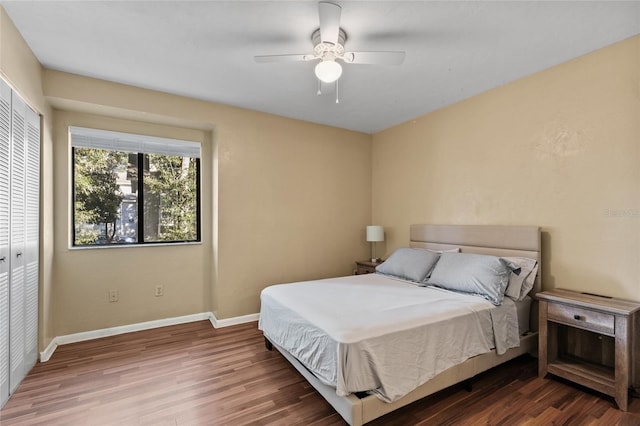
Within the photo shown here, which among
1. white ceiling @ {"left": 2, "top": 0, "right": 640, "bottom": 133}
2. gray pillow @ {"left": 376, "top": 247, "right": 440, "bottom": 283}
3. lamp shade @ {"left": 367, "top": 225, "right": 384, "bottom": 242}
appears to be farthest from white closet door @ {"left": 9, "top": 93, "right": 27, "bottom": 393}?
lamp shade @ {"left": 367, "top": 225, "right": 384, "bottom": 242}

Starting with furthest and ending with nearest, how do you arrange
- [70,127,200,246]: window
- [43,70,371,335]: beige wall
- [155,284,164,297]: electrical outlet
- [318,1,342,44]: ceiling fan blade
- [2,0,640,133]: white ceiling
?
1. [155,284,164,297]: electrical outlet
2. [70,127,200,246]: window
3. [43,70,371,335]: beige wall
4. [2,0,640,133]: white ceiling
5. [318,1,342,44]: ceiling fan blade

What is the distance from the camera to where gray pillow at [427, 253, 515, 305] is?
243cm

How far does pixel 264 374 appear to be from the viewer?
8.01 feet

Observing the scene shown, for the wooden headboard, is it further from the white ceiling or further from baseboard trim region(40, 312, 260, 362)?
baseboard trim region(40, 312, 260, 362)

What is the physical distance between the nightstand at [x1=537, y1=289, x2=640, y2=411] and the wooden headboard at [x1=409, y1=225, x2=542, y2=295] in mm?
395

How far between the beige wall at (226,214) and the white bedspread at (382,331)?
45.3 inches

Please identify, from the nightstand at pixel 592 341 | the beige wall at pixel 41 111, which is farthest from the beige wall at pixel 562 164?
the beige wall at pixel 41 111

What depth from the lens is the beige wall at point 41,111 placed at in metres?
1.99

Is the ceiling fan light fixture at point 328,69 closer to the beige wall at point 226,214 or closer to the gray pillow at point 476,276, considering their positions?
the beige wall at point 226,214

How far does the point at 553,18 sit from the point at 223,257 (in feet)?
11.9

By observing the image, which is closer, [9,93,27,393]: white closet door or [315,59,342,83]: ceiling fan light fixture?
[315,59,342,83]: ceiling fan light fixture

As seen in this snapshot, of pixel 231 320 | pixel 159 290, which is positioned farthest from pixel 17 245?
pixel 231 320

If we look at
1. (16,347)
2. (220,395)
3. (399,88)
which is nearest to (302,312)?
(220,395)

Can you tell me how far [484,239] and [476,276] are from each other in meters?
0.70
